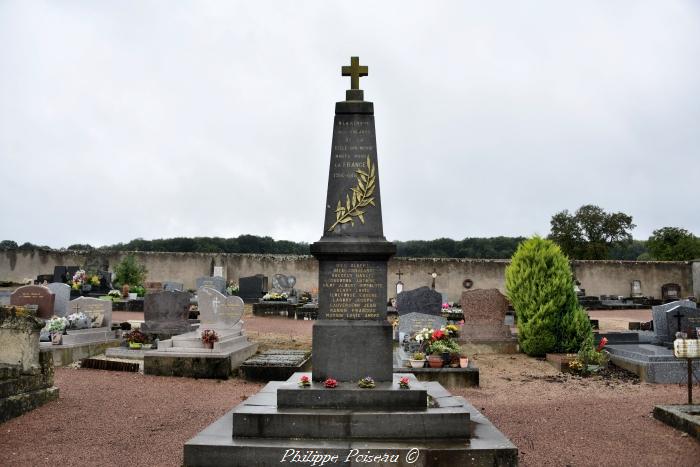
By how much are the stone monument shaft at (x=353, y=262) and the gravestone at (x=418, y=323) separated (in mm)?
6536

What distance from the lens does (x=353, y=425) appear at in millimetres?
5355

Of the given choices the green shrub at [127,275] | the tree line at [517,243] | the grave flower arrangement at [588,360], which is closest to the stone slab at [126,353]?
the grave flower arrangement at [588,360]

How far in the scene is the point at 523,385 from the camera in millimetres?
9977

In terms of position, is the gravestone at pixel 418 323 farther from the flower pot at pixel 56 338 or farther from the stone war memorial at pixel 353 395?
the flower pot at pixel 56 338

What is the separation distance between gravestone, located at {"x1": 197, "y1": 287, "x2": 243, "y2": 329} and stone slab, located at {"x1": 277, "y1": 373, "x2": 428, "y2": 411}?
7062mm

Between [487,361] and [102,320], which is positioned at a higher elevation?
[102,320]

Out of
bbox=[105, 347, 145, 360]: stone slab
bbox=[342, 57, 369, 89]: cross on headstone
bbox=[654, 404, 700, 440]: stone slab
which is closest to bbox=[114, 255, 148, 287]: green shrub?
bbox=[105, 347, 145, 360]: stone slab

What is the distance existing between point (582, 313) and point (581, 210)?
44.4 meters

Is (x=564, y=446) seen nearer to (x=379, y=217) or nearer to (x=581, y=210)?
(x=379, y=217)

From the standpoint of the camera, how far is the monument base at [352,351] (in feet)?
20.3

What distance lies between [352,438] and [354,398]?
1.52ft

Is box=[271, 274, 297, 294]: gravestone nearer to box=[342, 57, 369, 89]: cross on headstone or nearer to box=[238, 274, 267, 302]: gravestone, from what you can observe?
box=[238, 274, 267, 302]: gravestone

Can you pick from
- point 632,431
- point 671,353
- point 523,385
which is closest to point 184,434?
point 632,431

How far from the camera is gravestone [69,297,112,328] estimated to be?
13.1 meters
